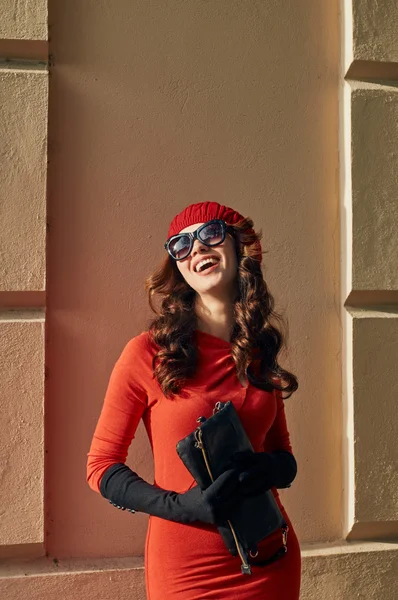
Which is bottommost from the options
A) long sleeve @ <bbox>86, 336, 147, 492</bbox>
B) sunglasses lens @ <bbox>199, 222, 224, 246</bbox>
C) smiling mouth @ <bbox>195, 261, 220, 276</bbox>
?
long sleeve @ <bbox>86, 336, 147, 492</bbox>

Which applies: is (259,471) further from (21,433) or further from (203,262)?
(21,433)

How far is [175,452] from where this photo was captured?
213cm

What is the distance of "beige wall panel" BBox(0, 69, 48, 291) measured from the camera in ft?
8.83

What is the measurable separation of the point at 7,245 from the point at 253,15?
1.32 metres

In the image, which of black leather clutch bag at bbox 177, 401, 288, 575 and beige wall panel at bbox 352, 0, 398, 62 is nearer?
black leather clutch bag at bbox 177, 401, 288, 575

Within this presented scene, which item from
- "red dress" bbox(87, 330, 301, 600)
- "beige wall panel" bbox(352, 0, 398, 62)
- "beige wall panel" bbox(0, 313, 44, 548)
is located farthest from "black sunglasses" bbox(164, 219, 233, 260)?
"beige wall panel" bbox(352, 0, 398, 62)

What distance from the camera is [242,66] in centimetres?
298

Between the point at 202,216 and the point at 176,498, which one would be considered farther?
the point at 202,216

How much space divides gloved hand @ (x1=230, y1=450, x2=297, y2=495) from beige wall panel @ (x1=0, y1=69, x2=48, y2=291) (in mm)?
1040

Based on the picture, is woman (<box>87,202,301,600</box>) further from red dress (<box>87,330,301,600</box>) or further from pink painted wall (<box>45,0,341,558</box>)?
pink painted wall (<box>45,0,341,558</box>)

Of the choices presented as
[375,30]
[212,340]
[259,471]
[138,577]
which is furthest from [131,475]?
[375,30]

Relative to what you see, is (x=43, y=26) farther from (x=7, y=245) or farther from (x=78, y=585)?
(x=78, y=585)

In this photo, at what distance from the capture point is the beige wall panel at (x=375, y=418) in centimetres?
294

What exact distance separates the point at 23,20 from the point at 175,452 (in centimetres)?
165
